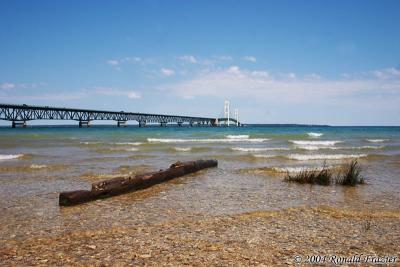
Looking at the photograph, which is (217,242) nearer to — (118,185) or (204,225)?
(204,225)

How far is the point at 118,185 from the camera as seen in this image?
31.1ft

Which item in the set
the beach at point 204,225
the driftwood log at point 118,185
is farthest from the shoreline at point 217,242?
the driftwood log at point 118,185

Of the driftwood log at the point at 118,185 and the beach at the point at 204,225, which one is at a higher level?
the driftwood log at the point at 118,185

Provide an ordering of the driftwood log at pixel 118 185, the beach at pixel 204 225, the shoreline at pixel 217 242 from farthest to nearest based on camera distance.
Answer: the driftwood log at pixel 118 185
the beach at pixel 204 225
the shoreline at pixel 217 242

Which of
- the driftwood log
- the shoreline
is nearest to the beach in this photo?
the shoreline

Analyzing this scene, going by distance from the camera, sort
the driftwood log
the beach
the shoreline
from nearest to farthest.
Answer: the shoreline
the beach
the driftwood log

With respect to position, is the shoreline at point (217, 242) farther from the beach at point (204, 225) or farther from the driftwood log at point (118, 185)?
the driftwood log at point (118, 185)

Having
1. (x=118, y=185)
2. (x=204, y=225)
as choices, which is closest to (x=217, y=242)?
(x=204, y=225)

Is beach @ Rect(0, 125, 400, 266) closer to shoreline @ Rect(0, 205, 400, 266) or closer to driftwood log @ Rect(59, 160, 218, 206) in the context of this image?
shoreline @ Rect(0, 205, 400, 266)

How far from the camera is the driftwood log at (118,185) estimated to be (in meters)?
8.35

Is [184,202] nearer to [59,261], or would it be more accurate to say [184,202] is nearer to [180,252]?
[180,252]

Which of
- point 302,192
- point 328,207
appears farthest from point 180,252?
point 302,192

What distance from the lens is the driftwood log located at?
8.35 meters

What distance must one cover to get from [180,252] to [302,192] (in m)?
6.08
